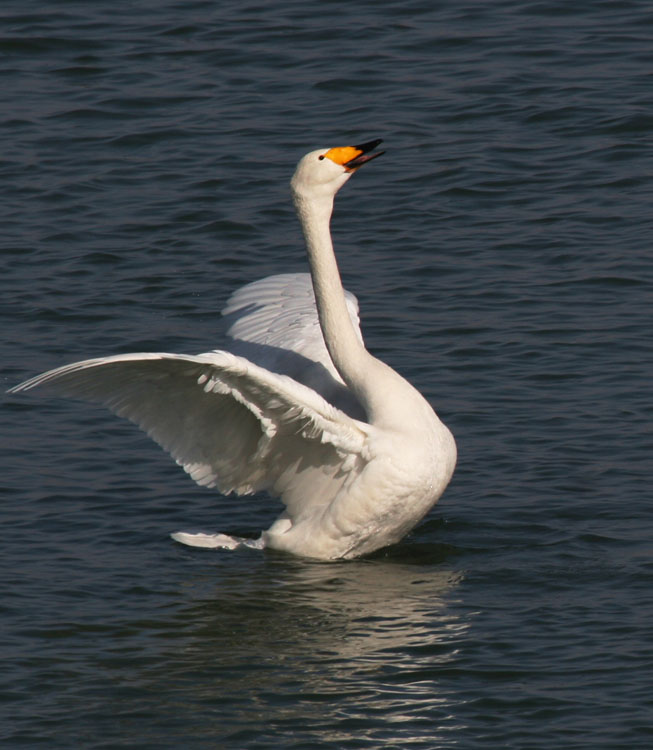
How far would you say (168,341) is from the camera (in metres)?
12.2

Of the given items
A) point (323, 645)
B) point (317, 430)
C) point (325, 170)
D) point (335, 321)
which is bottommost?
point (323, 645)

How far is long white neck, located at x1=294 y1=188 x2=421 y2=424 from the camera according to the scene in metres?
9.20

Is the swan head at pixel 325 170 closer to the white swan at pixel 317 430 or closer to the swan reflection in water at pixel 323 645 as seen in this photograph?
the white swan at pixel 317 430

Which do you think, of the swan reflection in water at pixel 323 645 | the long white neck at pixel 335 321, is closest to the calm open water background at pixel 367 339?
the swan reflection in water at pixel 323 645

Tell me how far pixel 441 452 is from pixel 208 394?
1.24 meters

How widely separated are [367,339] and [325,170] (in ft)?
9.93

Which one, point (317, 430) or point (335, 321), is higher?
point (335, 321)

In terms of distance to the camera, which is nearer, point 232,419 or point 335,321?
point 232,419

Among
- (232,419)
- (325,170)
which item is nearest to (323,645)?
(232,419)

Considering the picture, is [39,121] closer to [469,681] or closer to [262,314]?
[262,314]

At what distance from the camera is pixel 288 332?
10430mm

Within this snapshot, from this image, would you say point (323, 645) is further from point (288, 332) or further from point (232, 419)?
point (288, 332)

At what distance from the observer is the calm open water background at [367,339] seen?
795cm

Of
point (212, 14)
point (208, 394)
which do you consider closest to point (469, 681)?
point (208, 394)
